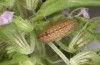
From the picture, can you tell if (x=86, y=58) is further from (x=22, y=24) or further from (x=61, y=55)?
(x=22, y=24)

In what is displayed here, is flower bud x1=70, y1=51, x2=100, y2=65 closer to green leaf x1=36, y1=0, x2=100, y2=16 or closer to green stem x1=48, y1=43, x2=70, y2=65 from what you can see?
green stem x1=48, y1=43, x2=70, y2=65

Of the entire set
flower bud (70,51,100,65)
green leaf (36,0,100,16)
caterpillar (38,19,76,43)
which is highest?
green leaf (36,0,100,16)

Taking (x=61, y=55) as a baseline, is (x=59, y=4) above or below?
above

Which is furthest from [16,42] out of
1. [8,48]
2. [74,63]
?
[74,63]

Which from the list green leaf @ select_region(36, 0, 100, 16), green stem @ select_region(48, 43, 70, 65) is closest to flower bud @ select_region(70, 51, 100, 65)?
green stem @ select_region(48, 43, 70, 65)

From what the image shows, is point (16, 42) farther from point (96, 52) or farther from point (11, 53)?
point (96, 52)

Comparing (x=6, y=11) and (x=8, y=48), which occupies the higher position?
(x=6, y=11)

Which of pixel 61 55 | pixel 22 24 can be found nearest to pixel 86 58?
pixel 61 55

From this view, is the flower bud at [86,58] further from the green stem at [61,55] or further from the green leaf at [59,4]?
the green leaf at [59,4]
